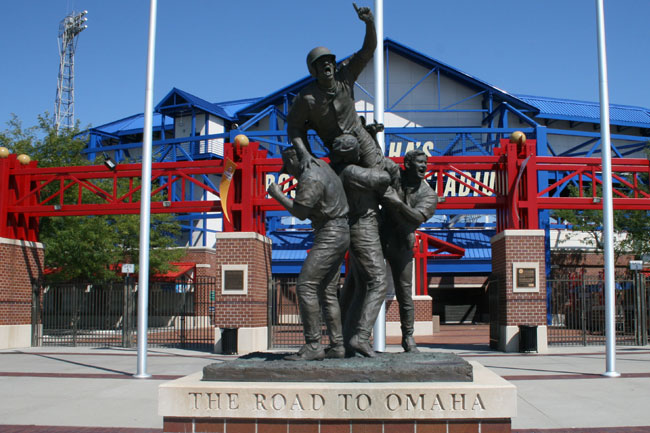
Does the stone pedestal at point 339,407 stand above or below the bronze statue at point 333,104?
below

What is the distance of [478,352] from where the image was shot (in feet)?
54.8

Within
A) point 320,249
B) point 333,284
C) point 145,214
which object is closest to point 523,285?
point 145,214

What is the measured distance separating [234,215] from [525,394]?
33.3 ft

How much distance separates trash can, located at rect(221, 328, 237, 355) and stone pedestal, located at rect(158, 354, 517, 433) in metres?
10.9

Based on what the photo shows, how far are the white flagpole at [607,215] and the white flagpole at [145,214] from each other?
826 cm

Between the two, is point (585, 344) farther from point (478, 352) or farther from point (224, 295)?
point (224, 295)

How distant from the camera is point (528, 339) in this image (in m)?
16.5

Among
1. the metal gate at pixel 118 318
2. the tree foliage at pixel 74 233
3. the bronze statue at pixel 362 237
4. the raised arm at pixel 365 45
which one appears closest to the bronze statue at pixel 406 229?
the bronze statue at pixel 362 237

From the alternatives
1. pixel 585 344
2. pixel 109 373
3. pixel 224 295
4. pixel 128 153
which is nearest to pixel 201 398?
pixel 109 373

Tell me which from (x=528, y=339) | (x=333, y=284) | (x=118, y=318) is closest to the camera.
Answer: (x=333, y=284)

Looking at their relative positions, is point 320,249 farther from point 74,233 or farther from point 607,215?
point 74,233

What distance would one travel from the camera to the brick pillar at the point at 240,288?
55.2 feet

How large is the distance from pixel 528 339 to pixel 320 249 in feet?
38.2

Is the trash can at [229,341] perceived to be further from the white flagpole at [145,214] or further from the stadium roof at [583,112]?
the stadium roof at [583,112]
